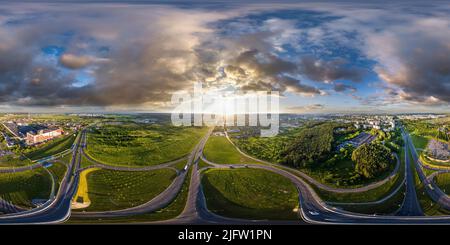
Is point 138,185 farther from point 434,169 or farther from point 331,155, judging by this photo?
point 434,169

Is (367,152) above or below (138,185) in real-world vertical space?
above

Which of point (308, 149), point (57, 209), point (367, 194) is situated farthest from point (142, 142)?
point (367, 194)

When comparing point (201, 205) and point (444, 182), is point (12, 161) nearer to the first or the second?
point (201, 205)

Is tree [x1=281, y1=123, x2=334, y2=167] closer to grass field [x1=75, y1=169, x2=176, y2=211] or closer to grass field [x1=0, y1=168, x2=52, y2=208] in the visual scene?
grass field [x1=75, y1=169, x2=176, y2=211]

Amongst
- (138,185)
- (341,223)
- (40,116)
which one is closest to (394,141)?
(341,223)

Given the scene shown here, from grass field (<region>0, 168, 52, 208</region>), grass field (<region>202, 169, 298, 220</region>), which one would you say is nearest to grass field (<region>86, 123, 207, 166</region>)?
grass field (<region>202, 169, 298, 220</region>)
